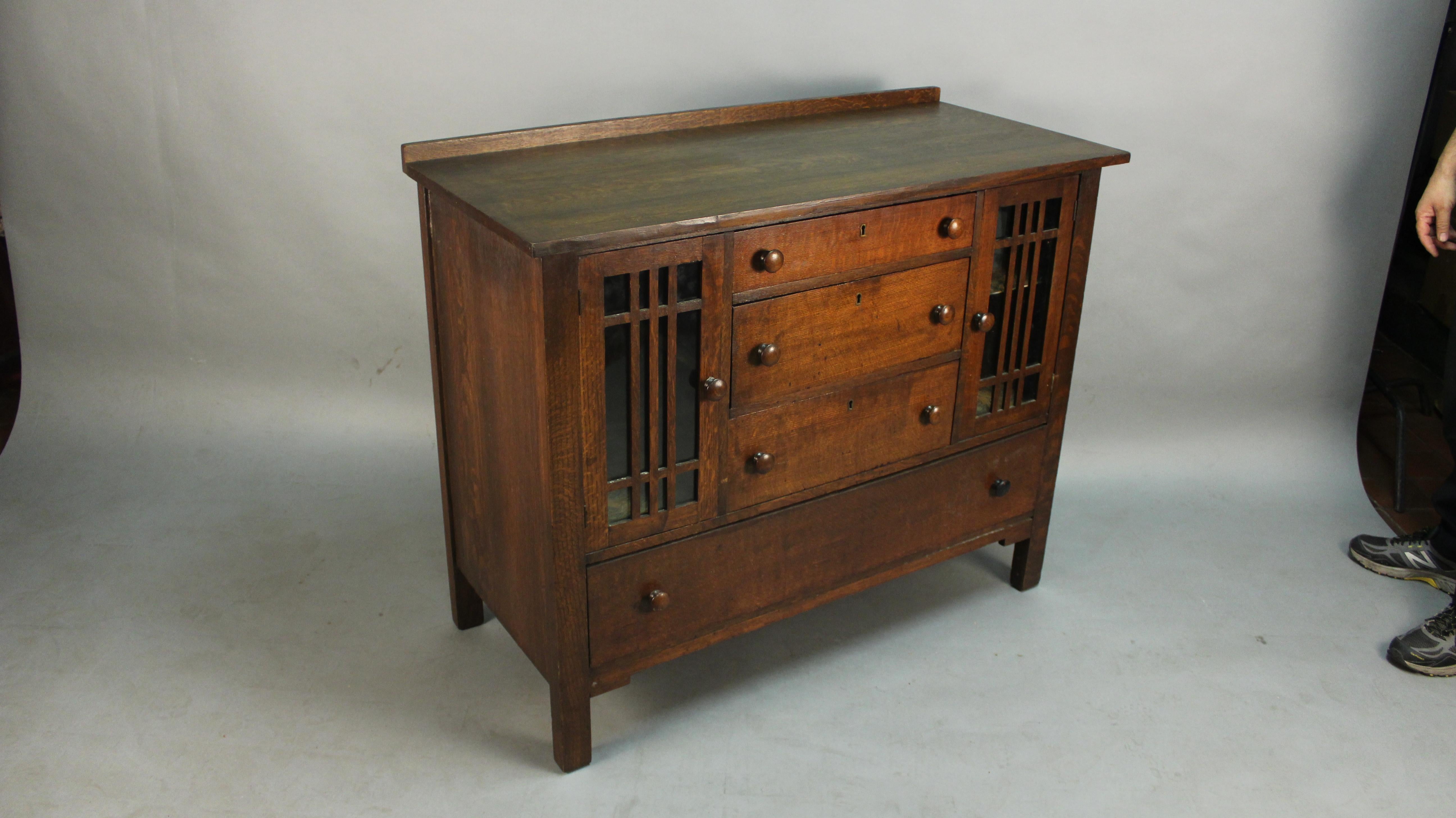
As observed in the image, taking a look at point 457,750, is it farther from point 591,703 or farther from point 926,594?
point 926,594

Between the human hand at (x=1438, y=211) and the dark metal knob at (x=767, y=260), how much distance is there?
5.19ft

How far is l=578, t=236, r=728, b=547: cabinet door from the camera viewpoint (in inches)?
75.8

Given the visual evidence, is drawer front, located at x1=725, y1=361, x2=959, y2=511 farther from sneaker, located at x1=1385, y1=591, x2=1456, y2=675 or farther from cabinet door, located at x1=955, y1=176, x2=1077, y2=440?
sneaker, located at x1=1385, y1=591, x2=1456, y2=675

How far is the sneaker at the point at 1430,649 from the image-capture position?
2.57m

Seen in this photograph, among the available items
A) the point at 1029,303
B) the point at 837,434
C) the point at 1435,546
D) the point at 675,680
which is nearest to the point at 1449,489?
the point at 1435,546

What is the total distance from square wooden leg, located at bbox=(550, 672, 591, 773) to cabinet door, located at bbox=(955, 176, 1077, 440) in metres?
0.93

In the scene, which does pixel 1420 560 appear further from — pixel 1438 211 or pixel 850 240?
pixel 850 240

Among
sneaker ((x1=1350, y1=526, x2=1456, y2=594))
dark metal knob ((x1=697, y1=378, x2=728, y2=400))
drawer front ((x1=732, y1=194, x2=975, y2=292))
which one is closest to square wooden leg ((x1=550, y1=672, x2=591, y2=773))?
dark metal knob ((x1=697, y1=378, x2=728, y2=400))

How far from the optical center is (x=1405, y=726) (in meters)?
2.41

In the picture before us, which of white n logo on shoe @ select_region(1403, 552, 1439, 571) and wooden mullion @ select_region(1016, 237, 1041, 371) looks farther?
white n logo on shoe @ select_region(1403, 552, 1439, 571)

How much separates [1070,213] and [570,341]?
1.13 m

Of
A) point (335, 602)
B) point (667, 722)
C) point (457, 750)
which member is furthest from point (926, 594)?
point (335, 602)

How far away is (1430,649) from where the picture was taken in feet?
8.48

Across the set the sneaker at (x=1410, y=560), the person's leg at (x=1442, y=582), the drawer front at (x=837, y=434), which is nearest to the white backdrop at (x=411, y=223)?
the sneaker at (x=1410, y=560)
